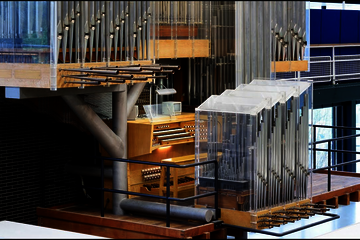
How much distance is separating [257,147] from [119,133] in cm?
220

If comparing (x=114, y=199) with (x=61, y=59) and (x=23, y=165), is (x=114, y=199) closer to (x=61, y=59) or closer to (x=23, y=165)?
(x=23, y=165)

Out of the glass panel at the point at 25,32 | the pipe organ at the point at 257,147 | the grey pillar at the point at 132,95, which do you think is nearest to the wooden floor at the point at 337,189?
the pipe organ at the point at 257,147

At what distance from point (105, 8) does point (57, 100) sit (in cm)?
204

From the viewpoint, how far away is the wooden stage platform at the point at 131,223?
412 inches

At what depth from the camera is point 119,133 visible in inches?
446

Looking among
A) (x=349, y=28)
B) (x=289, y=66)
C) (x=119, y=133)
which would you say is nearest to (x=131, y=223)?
(x=119, y=133)

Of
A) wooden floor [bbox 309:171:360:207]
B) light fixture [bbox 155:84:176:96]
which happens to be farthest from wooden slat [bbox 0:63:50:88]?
wooden floor [bbox 309:171:360:207]

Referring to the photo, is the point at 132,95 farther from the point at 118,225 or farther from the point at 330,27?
the point at 330,27

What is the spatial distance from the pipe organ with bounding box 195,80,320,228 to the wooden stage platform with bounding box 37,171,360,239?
1.64 ft

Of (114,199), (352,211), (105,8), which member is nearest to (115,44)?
(105,8)

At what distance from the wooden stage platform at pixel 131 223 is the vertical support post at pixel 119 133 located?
0.92 ft

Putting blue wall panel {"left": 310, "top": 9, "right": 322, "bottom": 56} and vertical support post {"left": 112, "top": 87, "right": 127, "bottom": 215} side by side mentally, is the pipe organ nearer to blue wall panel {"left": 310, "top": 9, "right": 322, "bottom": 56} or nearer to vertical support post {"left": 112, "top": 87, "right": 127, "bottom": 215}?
vertical support post {"left": 112, "top": 87, "right": 127, "bottom": 215}

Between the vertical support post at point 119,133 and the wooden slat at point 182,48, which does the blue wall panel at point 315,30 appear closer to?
the wooden slat at point 182,48

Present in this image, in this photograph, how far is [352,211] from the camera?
12.9 meters
